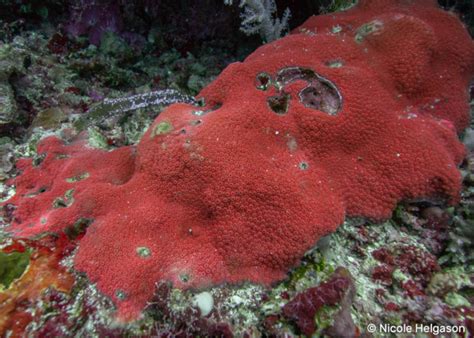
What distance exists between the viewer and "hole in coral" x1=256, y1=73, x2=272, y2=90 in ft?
8.84

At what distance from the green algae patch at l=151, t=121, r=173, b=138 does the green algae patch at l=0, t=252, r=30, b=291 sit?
1298 millimetres

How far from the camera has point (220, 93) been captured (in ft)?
9.06

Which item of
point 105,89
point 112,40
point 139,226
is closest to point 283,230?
point 139,226

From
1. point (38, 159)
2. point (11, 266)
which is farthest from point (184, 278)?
point (38, 159)

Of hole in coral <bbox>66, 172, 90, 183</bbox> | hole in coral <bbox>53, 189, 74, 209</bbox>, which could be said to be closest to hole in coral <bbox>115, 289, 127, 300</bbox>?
hole in coral <bbox>53, 189, 74, 209</bbox>

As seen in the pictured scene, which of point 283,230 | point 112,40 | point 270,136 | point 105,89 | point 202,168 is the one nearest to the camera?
point 283,230

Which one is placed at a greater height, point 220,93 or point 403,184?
point 220,93

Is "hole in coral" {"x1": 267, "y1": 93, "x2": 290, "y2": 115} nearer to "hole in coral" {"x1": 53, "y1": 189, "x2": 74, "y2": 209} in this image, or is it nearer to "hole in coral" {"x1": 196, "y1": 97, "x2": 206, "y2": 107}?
"hole in coral" {"x1": 196, "y1": 97, "x2": 206, "y2": 107}

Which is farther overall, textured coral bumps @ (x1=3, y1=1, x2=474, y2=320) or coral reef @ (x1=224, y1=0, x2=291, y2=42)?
coral reef @ (x1=224, y1=0, x2=291, y2=42)

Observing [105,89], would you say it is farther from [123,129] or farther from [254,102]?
[254,102]

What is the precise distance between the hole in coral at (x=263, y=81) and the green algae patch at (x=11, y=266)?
231 cm

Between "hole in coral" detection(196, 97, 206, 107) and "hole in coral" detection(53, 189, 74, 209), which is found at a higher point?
"hole in coral" detection(196, 97, 206, 107)

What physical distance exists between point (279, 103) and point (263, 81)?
31 centimetres

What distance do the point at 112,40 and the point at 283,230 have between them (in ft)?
14.1
